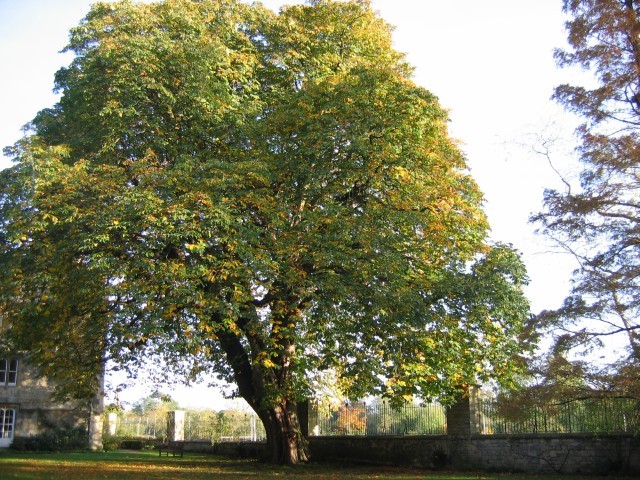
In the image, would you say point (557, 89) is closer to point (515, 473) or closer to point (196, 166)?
point (196, 166)

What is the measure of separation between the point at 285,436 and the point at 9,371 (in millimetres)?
19743

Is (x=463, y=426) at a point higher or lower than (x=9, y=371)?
lower

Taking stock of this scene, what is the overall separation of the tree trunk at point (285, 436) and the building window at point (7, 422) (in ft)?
59.4

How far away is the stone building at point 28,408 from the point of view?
1262 inches

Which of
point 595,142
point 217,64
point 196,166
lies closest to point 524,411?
point 595,142

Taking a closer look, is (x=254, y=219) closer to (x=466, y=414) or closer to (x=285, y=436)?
(x=285, y=436)

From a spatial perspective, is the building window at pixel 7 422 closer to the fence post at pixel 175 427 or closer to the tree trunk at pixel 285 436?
the fence post at pixel 175 427

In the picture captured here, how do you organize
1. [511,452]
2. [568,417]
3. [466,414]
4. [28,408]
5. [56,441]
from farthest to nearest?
[28,408] → [56,441] → [466,414] → [511,452] → [568,417]

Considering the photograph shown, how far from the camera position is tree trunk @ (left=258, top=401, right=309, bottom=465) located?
20.1 metres

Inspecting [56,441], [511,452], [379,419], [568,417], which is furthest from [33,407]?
[568,417]

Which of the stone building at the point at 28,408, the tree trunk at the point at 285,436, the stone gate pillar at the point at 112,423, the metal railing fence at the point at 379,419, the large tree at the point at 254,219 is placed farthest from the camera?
the stone gate pillar at the point at 112,423

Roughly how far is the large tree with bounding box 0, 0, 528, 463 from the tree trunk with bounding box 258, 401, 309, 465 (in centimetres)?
10

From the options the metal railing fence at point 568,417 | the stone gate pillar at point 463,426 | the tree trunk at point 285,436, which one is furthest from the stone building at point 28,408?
the metal railing fence at point 568,417

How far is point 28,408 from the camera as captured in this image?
32500mm
